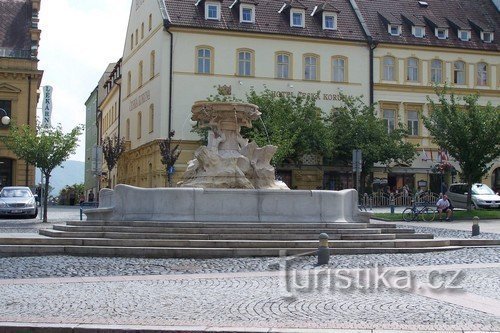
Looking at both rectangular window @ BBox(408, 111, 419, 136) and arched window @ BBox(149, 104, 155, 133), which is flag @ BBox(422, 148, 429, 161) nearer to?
rectangular window @ BBox(408, 111, 419, 136)

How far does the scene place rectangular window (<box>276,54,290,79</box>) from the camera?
165ft

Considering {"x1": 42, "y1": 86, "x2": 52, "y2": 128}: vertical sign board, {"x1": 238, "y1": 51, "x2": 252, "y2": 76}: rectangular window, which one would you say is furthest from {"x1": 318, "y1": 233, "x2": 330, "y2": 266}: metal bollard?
{"x1": 42, "y1": 86, "x2": 52, "y2": 128}: vertical sign board

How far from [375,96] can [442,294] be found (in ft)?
138

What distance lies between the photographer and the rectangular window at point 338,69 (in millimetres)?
51625

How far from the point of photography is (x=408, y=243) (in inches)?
690

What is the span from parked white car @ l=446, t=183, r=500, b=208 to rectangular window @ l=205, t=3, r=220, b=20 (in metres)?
19.6

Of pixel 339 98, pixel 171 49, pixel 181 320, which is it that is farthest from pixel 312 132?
pixel 181 320

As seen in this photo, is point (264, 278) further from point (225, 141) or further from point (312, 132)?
point (312, 132)

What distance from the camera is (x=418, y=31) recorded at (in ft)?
178

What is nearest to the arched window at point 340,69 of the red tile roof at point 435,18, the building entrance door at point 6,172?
the red tile roof at point 435,18

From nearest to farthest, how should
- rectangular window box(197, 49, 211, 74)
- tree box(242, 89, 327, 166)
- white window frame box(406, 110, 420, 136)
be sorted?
tree box(242, 89, 327, 166), rectangular window box(197, 49, 211, 74), white window frame box(406, 110, 420, 136)

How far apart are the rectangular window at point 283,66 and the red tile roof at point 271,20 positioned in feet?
5.29

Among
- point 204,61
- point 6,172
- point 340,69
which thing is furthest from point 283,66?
point 6,172

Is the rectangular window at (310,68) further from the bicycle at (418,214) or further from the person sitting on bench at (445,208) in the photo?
the person sitting on bench at (445,208)
